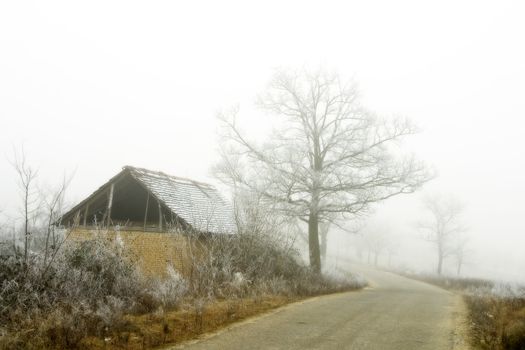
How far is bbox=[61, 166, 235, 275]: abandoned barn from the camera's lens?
50.2 ft

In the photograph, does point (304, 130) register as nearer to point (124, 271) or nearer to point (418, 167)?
point (418, 167)

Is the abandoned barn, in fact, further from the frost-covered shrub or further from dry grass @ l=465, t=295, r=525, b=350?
dry grass @ l=465, t=295, r=525, b=350

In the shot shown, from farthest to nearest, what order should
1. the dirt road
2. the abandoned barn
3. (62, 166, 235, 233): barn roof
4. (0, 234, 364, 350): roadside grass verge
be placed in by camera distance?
(62, 166, 235, 233): barn roof → the abandoned barn → the dirt road → (0, 234, 364, 350): roadside grass verge

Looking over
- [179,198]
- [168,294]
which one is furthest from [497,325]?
[179,198]

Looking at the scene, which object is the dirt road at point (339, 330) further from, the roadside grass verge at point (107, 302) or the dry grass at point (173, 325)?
the roadside grass verge at point (107, 302)

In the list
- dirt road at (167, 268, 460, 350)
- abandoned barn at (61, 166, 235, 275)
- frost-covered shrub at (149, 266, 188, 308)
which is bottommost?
dirt road at (167, 268, 460, 350)

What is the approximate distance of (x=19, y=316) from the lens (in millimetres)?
7113

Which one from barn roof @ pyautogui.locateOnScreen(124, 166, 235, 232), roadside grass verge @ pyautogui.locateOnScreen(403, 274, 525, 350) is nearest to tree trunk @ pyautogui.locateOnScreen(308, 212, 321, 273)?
barn roof @ pyautogui.locateOnScreen(124, 166, 235, 232)

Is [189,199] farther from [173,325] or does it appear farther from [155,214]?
[173,325]

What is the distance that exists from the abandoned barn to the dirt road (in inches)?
186

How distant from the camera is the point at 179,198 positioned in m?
18.1

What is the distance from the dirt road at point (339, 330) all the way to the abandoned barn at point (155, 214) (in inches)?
186

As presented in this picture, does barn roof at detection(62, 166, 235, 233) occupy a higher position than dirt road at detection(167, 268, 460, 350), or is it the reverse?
barn roof at detection(62, 166, 235, 233)

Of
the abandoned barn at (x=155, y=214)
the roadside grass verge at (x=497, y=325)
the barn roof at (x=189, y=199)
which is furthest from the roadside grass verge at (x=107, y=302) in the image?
the roadside grass verge at (x=497, y=325)
